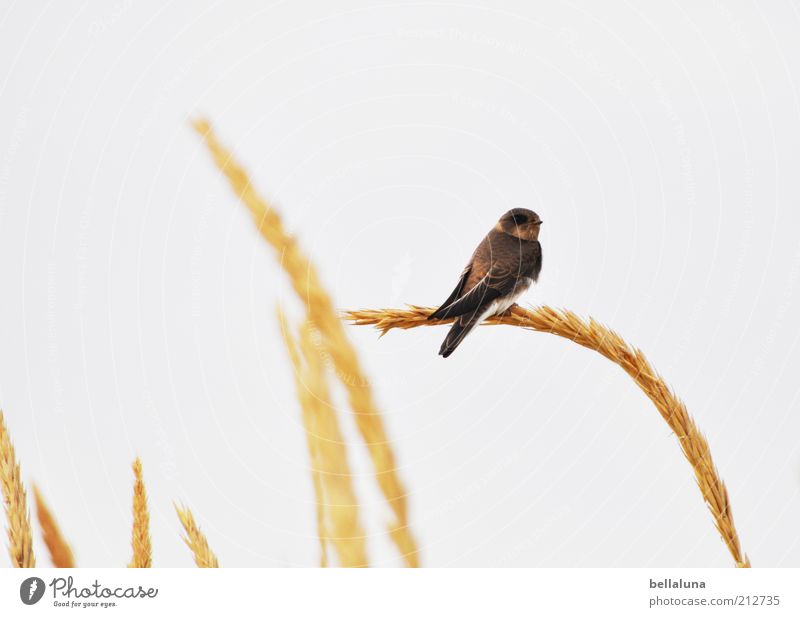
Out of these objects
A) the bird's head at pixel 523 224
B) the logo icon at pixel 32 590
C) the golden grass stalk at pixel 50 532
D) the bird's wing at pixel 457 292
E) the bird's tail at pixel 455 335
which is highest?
the bird's head at pixel 523 224

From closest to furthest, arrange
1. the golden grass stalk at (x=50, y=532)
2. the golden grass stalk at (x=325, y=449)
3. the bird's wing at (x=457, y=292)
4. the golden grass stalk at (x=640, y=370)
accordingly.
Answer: the golden grass stalk at (x=325, y=449) → the golden grass stalk at (x=50, y=532) → the golden grass stalk at (x=640, y=370) → the bird's wing at (x=457, y=292)

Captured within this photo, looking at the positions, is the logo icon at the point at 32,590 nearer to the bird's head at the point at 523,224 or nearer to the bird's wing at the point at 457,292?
the bird's wing at the point at 457,292

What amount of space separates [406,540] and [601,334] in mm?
701

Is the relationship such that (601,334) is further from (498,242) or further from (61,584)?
(61,584)

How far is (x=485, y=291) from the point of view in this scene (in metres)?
2.09

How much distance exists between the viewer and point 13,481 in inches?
54.5

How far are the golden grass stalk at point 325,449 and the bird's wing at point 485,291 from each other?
0.87m

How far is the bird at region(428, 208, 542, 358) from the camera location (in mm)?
1972

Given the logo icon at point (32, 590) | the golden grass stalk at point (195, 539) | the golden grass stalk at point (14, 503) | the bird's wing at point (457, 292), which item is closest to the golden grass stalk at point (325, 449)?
the golden grass stalk at point (195, 539)

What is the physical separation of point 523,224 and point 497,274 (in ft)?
0.64

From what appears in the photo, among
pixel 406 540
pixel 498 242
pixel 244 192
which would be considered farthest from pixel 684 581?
pixel 244 192

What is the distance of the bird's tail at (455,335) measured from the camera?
196 cm

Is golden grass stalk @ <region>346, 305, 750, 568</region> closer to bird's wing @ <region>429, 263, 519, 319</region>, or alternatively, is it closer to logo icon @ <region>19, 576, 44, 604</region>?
bird's wing @ <region>429, 263, 519, 319</region>

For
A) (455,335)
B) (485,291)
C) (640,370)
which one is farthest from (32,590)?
(640,370)
